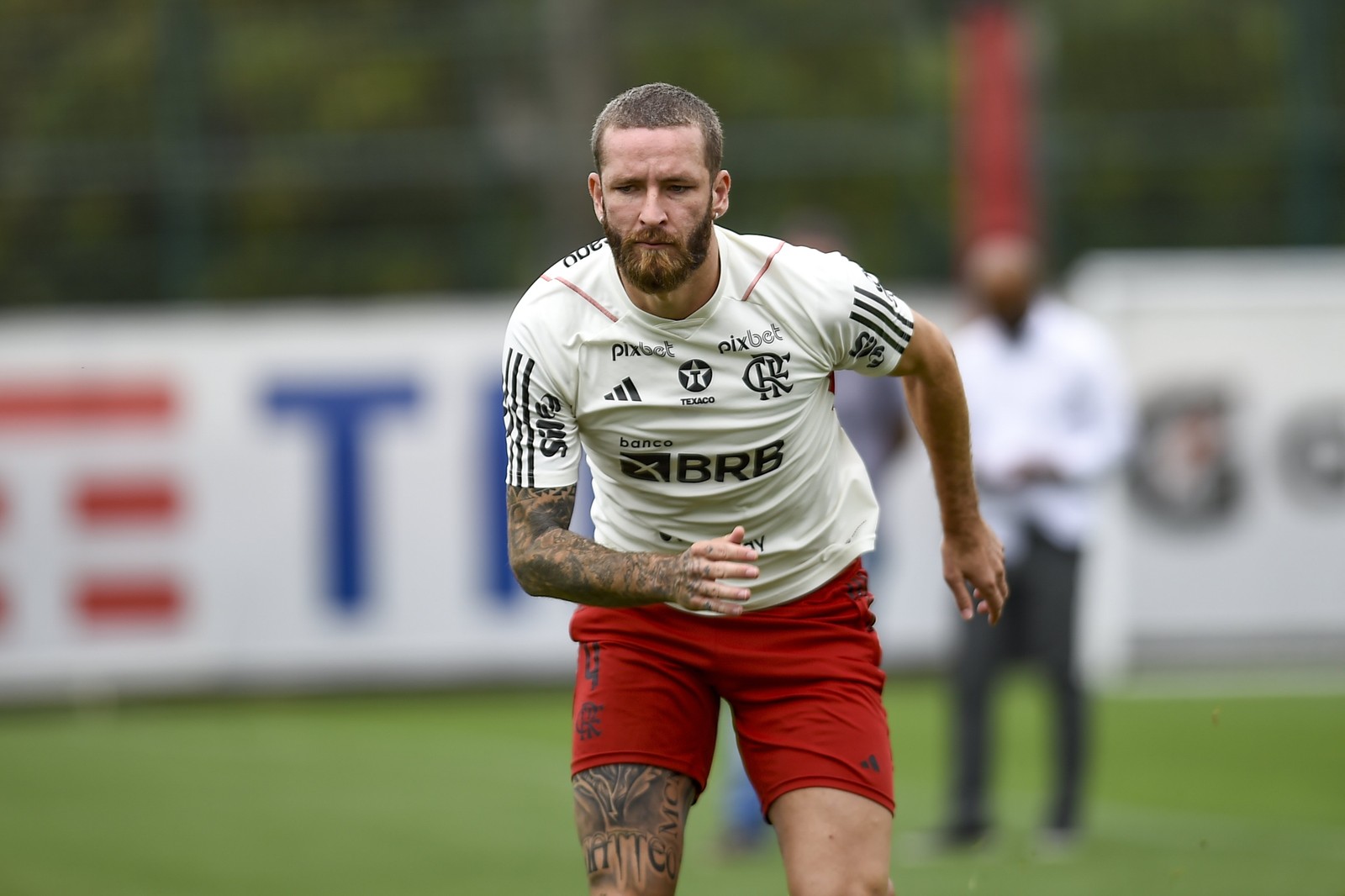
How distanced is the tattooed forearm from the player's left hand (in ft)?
3.71

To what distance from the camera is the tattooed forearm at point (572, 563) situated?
446 cm

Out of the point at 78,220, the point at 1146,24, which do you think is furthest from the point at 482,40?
the point at 1146,24

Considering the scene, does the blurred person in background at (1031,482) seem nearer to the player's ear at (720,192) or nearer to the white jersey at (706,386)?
the white jersey at (706,386)

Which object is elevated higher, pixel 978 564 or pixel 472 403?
pixel 978 564

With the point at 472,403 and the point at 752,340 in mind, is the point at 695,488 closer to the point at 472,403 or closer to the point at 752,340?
the point at 752,340

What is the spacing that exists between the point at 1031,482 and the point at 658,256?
14.7 ft

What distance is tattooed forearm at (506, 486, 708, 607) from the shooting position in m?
4.46

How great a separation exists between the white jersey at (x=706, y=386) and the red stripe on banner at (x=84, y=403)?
963cm

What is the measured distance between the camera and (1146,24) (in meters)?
20.2

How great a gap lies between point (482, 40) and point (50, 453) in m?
7.50

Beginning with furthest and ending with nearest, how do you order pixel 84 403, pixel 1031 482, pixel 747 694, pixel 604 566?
pixel 84 403
pixel 1031 482
pixel 747 694
pixel 604 566

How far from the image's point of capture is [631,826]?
4812mm

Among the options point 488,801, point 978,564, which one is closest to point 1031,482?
point 488,801

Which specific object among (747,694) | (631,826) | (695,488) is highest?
(695,488)
